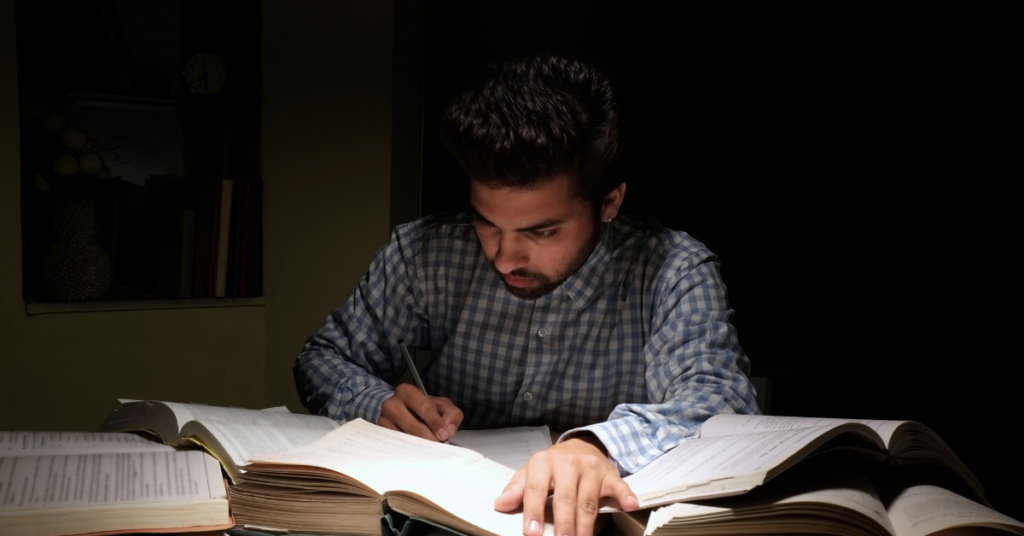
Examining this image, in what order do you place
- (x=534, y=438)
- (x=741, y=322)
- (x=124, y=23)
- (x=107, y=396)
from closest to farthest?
(x=534, y=438), (x=741, y=322), (x=107, y=396), (x=124, y=23)

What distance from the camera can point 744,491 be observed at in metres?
0.74

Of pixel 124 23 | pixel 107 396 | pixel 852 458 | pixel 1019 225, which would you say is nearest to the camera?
pixel 852 458

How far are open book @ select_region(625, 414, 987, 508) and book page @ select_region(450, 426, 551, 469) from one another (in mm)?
191

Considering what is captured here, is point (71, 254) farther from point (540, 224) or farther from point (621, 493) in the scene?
point (621, 493)

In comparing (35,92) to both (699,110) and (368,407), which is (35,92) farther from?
(699,110)

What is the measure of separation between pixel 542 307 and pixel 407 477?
66 cm

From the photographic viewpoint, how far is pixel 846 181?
1941mm

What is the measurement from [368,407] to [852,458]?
28.3 inches

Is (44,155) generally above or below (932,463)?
above

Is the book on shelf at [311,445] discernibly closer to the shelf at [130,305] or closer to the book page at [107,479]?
the book page at [107,479]

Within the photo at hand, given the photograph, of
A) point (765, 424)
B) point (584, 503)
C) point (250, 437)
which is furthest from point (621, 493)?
point (250, 437)

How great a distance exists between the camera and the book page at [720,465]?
76 cm

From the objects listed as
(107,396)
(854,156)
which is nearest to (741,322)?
(854,156)

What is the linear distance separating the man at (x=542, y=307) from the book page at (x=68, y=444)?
338 millimetres
